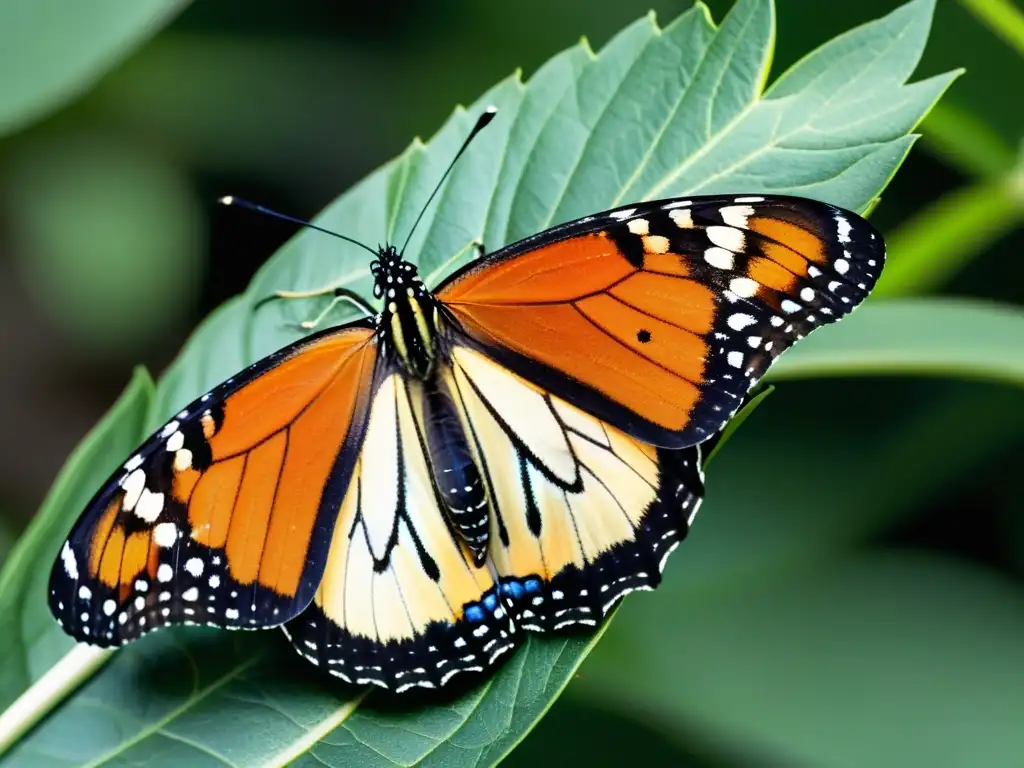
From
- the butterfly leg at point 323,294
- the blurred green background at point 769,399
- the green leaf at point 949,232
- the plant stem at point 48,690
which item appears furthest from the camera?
the blurred green background at point 769,399

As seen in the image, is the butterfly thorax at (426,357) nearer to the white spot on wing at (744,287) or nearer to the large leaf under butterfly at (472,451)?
the large leaf under butterfly at (472,451)

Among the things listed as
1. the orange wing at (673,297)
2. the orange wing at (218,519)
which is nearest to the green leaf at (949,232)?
the orange wing at (673,297)

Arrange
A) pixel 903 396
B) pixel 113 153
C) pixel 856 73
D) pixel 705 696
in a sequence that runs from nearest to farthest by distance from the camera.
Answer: pixel 856 73 → pixel 705 696 → pixel 903 396 → pixel 113 153

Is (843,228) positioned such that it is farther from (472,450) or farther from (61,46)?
(61,46)

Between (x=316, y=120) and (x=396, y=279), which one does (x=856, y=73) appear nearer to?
(x=396, y=279)

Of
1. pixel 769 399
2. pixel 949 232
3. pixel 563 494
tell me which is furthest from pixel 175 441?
pixel 769 399

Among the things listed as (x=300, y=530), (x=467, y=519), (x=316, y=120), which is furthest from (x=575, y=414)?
(x=316, y=120)

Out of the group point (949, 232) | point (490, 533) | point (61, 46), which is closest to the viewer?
point (490, 533)
